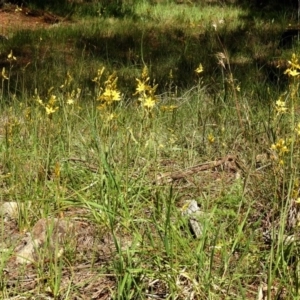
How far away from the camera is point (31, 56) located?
21.1 feet

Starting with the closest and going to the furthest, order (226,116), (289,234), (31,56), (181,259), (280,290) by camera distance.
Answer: (280,290) → (181,259) → (289,234) → (226,116) → (31,56)

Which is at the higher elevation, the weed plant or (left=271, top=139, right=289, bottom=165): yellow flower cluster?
(left=271, top=139, right=289, bottom=165): yellow flower cluster

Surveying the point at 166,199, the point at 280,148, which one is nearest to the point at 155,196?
the point at 166,199

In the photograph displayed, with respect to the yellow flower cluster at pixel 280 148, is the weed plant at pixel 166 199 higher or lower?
lower

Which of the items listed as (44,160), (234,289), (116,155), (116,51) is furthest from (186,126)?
(116,51)

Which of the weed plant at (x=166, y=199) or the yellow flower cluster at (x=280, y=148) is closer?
the weed plant at (x=166, y=199)

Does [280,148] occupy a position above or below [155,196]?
above

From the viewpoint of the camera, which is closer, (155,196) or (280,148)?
(280,148)

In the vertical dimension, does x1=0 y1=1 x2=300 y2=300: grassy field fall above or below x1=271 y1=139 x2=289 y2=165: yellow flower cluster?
below

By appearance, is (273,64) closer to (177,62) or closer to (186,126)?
(177,62)

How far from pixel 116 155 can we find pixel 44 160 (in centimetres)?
34

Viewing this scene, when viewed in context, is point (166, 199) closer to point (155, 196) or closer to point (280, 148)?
point (155, 196)

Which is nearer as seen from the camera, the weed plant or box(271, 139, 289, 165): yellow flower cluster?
the weed plant

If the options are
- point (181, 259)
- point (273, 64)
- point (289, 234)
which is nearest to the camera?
point (181, 259)
